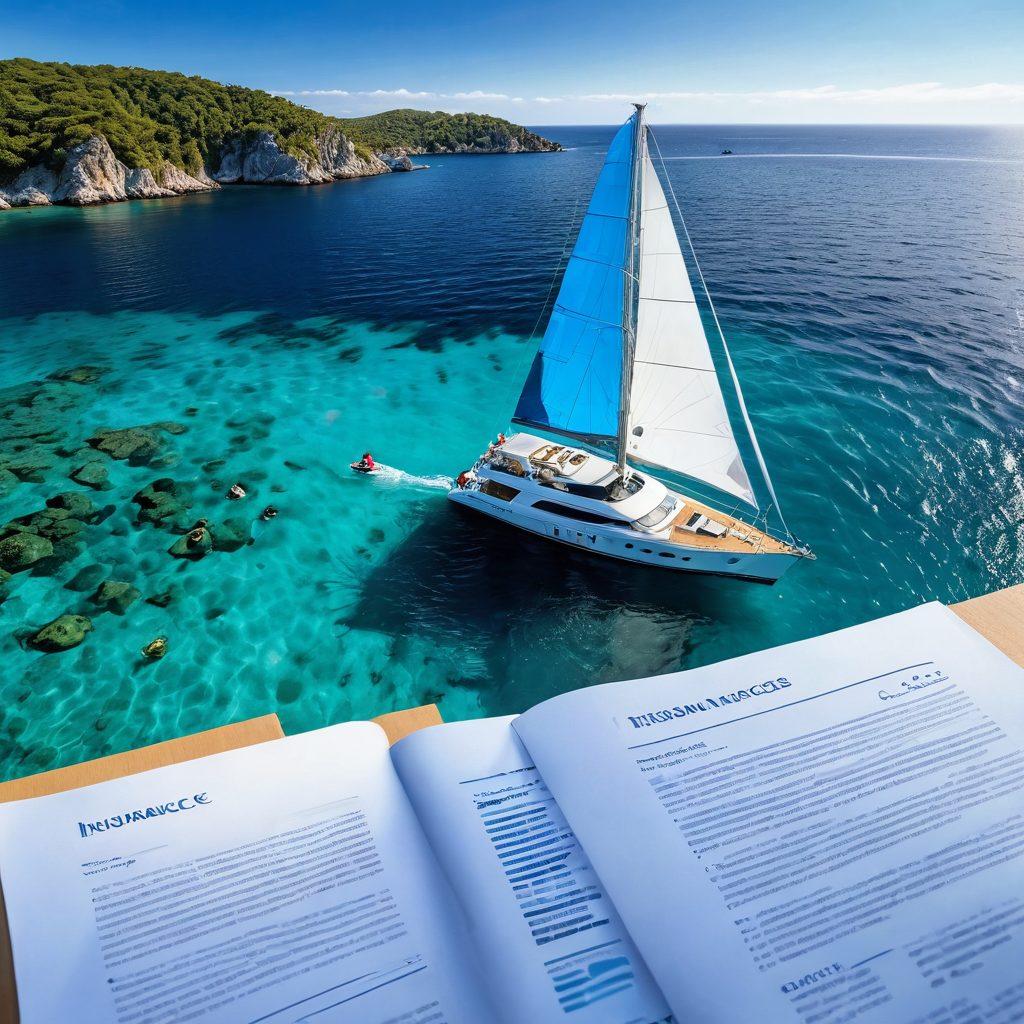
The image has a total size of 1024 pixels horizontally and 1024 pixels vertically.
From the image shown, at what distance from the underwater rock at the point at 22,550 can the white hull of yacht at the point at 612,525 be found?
43.8ft

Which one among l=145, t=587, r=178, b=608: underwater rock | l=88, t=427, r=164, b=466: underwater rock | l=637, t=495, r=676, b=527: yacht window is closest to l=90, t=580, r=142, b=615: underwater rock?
l=145, t=587, r=178, b=608: underwater rock

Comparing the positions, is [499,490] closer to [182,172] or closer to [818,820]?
[818,820]

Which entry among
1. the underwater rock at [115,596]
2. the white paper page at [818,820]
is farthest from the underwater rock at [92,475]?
the white paper page at [818,820]

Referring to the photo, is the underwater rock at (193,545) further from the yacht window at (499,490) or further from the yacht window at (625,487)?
the yacht window at (625,487)

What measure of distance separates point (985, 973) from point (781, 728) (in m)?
1.20

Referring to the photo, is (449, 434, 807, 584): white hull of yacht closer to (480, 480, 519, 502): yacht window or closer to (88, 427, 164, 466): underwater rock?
(480, 480, 519, 502): yacht window

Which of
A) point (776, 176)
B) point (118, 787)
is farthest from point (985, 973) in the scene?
point (776, 176)

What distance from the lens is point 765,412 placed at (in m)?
26.4

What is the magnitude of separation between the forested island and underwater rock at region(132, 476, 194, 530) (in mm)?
84032

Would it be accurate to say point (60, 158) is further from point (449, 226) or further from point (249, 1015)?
point (249, 1015)

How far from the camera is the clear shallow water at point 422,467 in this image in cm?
1552

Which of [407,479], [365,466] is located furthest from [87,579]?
[407,479]

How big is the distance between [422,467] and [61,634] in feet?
42.3

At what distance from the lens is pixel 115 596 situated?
681 inches
